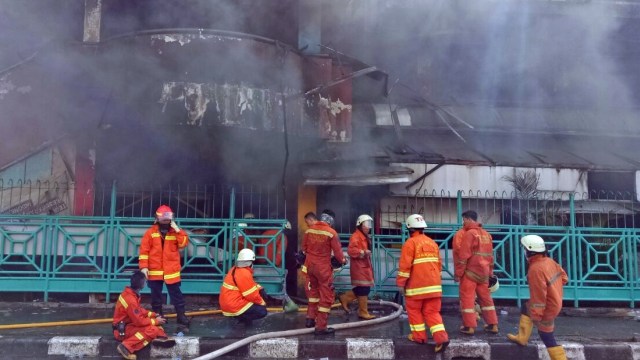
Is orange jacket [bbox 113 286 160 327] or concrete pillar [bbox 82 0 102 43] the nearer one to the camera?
orange jacket [bbox 113 286 160 327]

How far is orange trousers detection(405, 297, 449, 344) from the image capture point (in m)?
4.59

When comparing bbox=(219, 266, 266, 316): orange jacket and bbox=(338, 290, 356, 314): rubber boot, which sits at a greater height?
bbox=(219, 266, 266, 316): orange jacket

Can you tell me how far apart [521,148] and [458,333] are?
15.8 ft

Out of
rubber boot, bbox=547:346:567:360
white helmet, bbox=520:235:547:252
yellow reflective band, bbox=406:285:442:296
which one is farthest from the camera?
yellow reflective band, bbox=406:285:442:296

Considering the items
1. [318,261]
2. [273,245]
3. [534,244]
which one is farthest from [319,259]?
[534,244]

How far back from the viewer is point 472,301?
17.1 ft

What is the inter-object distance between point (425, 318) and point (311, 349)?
125 cm

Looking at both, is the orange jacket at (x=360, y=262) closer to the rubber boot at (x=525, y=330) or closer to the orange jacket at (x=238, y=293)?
the orange jacket at (x=238, y=293)

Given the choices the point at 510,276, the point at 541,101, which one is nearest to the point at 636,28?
the point at 541,101

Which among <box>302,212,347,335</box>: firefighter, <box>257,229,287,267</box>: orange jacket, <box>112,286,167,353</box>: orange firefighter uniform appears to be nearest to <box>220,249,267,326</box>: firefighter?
<box>302,212,347,335</box>: firefighter

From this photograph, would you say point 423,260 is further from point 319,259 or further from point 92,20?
point 92,20

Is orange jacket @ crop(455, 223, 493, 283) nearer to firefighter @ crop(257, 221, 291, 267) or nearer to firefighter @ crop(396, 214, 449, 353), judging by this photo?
firefighter @ crop(396, 214, 449, 353)

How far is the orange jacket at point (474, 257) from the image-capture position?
17.2 ft

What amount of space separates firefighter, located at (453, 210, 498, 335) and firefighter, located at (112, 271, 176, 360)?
3.23 m
